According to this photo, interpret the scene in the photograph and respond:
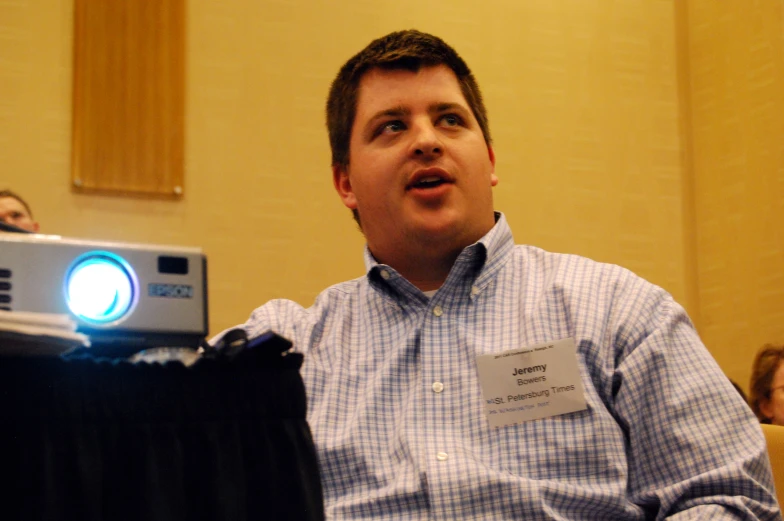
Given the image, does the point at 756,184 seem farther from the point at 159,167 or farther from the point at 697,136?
the point at 159,167

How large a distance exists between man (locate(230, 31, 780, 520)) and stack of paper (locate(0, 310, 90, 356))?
737 millimetres

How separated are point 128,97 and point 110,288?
9.26 ft

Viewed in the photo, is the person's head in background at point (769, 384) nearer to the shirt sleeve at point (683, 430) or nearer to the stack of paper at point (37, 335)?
the shirt sleeve at point (683, 430)

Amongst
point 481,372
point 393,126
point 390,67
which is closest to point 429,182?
point 393,126

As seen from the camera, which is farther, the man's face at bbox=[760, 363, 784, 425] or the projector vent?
the man's face at bbox=[760, 363, 784, 425]

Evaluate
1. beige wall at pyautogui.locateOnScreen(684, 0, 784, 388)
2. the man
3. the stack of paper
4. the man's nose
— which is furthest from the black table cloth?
beige wall at pyautogui.locateOnScreen(684, 0, 784, 388)

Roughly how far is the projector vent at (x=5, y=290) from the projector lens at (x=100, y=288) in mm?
44

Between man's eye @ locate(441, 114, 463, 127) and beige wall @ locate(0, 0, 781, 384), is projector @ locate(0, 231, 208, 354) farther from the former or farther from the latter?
beige wall @ locate(0, 0, 781, 384)

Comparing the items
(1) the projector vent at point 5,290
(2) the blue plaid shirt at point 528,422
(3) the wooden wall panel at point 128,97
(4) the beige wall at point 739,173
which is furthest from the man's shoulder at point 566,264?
(4) the beige wall at point 739,173

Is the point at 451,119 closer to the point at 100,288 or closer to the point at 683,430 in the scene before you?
the point at 683,430

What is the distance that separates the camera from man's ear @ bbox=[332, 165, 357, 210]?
1998mm

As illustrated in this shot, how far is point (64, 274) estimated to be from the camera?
82 centimetres

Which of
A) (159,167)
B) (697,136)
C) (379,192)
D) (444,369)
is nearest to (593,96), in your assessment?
(697,136)

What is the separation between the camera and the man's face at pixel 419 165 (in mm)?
1755
